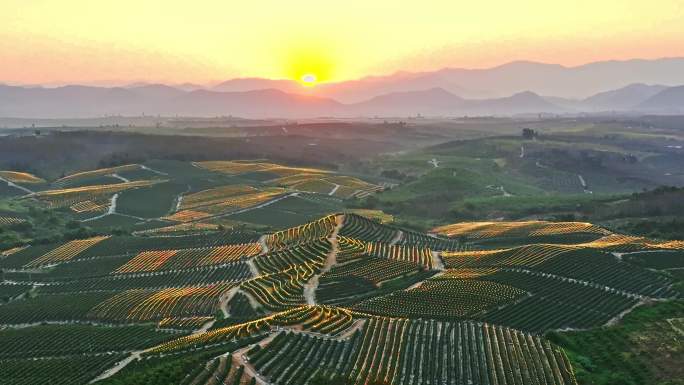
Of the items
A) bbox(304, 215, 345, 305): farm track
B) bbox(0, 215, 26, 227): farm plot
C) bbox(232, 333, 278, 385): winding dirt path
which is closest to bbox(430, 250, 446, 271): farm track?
bbox(304, 215, 345, 305): farm track

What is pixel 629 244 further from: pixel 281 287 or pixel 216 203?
pixel 216 203

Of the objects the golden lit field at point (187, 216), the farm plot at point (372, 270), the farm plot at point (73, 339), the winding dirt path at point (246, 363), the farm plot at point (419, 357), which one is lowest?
the golden lit field at point (187, 216)

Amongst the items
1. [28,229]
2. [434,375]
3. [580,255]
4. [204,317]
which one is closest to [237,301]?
[204,317]

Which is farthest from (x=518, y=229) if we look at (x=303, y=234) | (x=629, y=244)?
(x=303, y=234)

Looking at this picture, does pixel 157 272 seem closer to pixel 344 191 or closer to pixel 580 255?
pixel 580 255

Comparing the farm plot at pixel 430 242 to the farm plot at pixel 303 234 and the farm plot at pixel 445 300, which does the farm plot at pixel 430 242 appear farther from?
the farm plot at pixel 445 300

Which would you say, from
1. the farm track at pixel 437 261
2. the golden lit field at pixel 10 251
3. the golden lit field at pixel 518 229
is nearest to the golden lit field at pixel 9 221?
the golden lit field at pixel 10 251

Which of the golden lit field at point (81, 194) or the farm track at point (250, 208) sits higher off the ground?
the golden lit field at point (81, 194)
